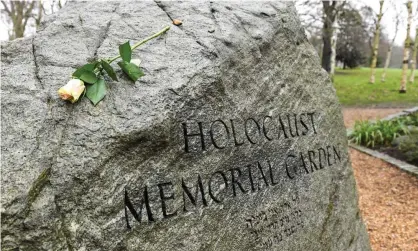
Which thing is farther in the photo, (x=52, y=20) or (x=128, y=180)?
(x=52, y=20)

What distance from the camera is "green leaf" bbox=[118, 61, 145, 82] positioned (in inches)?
76.8

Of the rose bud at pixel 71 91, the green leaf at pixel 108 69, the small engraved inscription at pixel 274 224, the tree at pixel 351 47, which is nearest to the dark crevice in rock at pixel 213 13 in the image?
the green leaf at pixel 108 69

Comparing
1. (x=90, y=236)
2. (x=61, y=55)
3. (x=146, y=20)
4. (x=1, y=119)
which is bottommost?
(x=90, y=236)

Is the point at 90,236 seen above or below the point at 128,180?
below

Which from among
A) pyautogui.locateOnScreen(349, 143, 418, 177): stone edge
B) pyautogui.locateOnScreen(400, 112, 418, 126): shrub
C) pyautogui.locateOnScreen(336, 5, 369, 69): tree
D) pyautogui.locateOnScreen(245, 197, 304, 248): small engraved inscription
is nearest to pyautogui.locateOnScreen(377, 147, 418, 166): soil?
pyautogui.locateOnScreen(349, 143, 418, 177): stone edge

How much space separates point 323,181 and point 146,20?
1.85 m

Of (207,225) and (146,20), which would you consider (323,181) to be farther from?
(146,20)

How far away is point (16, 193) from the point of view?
154 cm

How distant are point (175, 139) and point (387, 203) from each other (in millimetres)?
4966

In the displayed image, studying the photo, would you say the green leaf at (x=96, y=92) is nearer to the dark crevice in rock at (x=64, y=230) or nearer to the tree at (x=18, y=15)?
the dark crevice in rock at (x=64, y=230)

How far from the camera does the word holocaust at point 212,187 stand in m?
1.93

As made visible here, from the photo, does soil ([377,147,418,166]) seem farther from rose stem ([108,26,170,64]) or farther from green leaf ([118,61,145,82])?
green leaf ([118,61,145,82])

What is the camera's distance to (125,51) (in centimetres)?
193

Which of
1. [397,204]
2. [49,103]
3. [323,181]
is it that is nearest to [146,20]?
[49,103]
